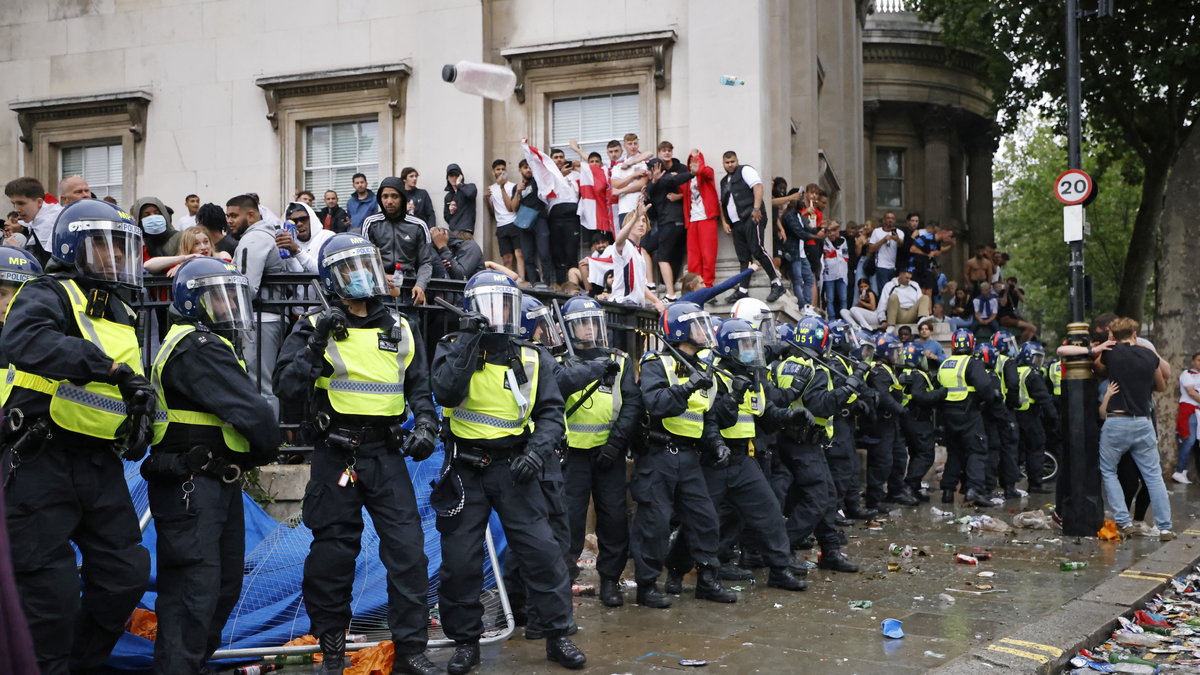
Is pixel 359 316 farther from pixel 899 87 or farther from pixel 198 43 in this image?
pixel 899 87

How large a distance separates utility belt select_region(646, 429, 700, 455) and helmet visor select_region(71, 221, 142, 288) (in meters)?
3.89

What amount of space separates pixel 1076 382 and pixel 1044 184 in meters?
36.3

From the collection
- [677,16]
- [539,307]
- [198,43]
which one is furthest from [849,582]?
[198,43]

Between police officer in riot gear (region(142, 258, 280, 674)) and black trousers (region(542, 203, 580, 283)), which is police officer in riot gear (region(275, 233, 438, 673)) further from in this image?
black trousers (region(542, 203, 580, 283))

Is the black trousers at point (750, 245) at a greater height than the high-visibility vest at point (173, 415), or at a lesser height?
greater

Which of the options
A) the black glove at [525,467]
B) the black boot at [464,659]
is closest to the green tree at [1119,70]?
Answer: the black glove at [525,467]

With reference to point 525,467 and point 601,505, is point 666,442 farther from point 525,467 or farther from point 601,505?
point 525,467

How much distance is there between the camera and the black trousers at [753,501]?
335 inches

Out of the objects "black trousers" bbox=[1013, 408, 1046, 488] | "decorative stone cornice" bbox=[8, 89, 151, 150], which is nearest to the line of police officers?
"black trousers" bbox=[1013, 408, 1046, 488]

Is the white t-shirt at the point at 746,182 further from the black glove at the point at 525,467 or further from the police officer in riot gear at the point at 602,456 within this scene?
the black glove at the point at 525,467

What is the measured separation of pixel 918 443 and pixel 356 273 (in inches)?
401

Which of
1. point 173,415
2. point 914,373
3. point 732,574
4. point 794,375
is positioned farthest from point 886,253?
point 173,415

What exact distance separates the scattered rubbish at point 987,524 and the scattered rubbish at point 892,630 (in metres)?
5.47

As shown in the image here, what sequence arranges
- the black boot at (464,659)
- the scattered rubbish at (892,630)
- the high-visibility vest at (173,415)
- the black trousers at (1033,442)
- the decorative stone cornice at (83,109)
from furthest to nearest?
the decorative stone cornice at (83,109), the black trousers at (1033,442), the scattered rubbish at (892,630), the black boot at (464,659), the high-visibility vest at (173,415)
